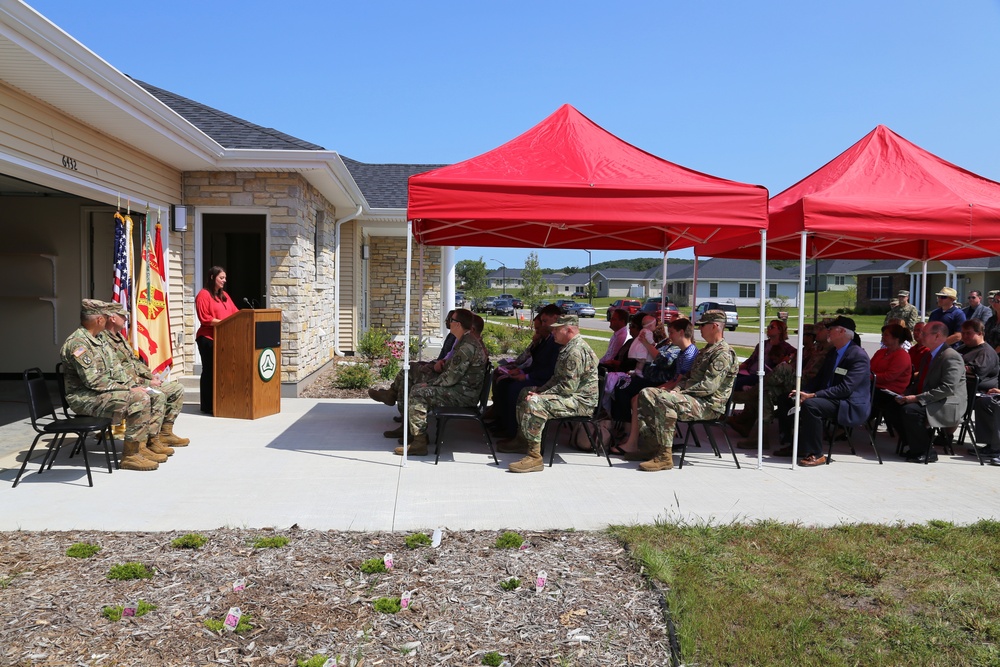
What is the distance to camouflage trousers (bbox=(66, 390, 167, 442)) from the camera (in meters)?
5.99

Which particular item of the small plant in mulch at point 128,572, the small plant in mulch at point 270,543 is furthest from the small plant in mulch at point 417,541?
the small plant in mulch at point 128,572

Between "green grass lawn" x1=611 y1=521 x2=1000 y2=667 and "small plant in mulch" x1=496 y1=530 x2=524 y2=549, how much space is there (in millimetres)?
656

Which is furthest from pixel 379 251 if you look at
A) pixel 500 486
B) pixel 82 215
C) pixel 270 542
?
pixel 270 542

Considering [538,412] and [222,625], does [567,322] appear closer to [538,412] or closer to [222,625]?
[538,412]

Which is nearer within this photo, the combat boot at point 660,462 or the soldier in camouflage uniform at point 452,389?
the combat boot at point 660,462

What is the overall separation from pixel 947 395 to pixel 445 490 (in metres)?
4.68

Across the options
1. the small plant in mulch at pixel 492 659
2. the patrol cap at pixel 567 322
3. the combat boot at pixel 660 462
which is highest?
the patrol cap at pixel 567 322

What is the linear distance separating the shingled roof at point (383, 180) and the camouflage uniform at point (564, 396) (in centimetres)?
1087

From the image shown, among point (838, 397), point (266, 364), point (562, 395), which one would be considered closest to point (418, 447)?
point (562, 395)

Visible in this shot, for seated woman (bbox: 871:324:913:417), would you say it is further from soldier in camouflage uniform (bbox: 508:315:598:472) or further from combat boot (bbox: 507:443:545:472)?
combat boot (bbox: 507:443:545:472)

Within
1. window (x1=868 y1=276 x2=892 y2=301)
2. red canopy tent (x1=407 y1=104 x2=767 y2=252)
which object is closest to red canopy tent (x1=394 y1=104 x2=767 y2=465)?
red canopy tent (x1=407 y1=104 x2=767 y2=252)

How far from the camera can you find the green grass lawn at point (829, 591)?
11.4 feet

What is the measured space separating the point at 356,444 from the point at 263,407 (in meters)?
1.96

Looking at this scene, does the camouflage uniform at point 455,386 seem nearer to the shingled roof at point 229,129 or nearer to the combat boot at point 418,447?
the combat boot at point 418,447
